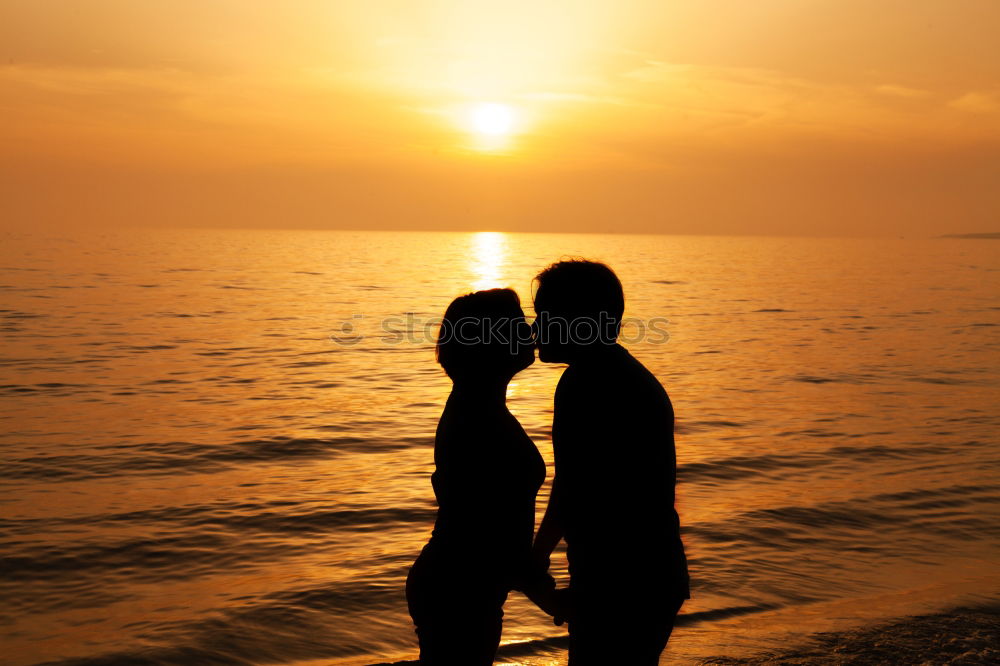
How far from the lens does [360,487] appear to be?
34.6ft

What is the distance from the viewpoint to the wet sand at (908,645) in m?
5.35

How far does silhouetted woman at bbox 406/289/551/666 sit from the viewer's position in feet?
8.79

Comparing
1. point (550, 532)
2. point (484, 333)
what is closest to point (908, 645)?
point (550, 532)

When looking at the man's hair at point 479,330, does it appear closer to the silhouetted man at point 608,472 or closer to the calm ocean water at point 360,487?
the silhouetted man at point 608,472

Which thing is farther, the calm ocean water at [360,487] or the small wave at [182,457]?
the small wave at [182,457]

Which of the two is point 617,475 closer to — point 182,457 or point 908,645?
point 908,645

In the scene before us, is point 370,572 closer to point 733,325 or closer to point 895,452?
point 895,452

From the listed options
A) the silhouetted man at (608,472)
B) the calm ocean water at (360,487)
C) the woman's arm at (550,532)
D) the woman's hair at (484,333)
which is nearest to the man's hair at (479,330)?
the woman's hair at (484,333)

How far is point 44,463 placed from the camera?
1156cm

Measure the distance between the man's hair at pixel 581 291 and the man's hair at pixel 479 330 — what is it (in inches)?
4.4

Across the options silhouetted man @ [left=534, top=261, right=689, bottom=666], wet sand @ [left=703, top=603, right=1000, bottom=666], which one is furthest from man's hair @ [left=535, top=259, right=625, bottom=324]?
wet sand @ [left=703, top=603, right=1000, bottom=666]

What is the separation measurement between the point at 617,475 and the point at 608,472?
0.03m

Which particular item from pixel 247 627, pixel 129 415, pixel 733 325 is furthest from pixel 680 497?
pixel 733 325

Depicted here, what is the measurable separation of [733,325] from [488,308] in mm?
29991
